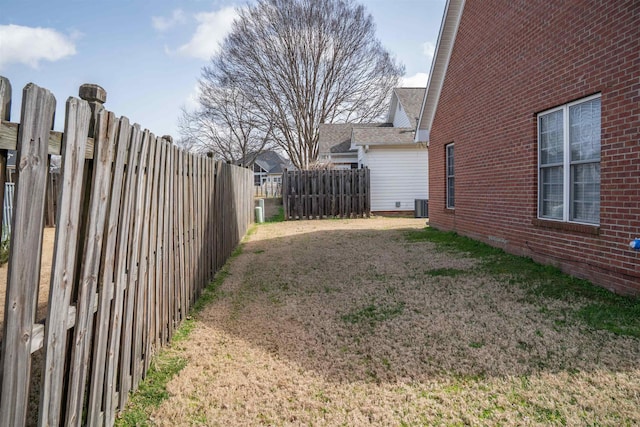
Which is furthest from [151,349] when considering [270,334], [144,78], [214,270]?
[144,78]

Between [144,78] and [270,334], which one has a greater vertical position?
[144,78]

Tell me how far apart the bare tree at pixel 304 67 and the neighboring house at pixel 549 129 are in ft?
69.1

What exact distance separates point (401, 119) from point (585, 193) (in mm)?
18155

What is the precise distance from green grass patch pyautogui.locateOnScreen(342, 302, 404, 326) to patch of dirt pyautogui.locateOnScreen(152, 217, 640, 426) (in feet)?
0.07

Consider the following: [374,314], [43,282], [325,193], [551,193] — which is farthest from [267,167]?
[374,314]

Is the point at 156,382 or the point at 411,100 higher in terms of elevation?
the point at 411,100

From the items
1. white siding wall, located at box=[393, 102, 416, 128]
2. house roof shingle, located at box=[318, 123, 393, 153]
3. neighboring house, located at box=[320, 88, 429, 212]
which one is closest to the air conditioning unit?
neighboring house, located at box=[320, 88, 429, 212]

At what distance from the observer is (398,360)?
352cm

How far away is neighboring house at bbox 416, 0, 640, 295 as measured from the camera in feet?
16.6

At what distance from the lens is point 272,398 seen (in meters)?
2.97

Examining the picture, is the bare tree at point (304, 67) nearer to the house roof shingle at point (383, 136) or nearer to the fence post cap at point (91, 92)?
the house roof shingle at point (383, 136)

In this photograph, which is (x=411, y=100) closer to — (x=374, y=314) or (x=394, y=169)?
(x=394, y=169)

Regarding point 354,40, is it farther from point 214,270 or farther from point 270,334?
point 270,334

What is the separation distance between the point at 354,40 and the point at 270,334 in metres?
30.1
